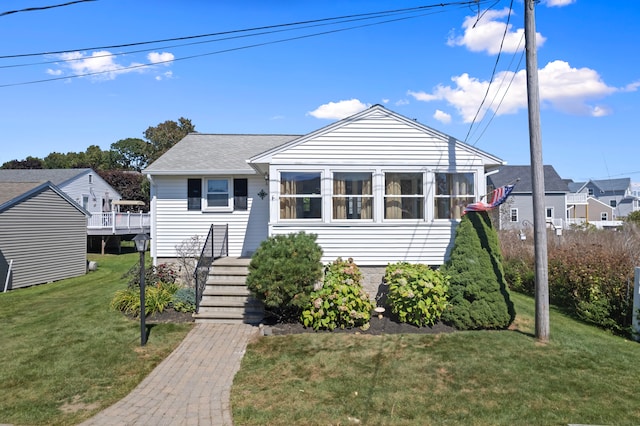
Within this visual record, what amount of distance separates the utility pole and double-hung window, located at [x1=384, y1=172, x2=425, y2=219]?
279 cm

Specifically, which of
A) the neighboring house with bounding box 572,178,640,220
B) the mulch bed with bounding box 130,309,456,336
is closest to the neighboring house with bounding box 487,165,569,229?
the neighboring house with bounding box 572,178,640,220

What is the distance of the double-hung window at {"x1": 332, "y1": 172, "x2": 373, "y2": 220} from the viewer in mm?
9461

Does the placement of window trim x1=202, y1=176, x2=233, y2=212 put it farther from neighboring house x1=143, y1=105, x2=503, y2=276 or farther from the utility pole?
the utility pole

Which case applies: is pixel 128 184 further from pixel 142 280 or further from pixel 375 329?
pixel 375 329

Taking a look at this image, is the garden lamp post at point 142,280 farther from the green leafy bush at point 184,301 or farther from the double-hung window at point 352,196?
the double-hung window at point 352,196

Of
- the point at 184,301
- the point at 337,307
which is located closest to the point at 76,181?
the point at 184,301

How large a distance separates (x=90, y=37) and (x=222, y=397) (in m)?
9.25

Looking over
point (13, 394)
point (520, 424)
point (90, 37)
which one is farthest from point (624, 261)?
point (90, 37)

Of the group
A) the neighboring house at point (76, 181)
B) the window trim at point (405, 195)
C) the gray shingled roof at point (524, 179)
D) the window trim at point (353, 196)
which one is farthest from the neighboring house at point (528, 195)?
the neighboring house at point (76, 181)

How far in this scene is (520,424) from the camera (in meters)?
4.37

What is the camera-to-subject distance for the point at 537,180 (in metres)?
7.18

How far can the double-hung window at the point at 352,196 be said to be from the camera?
31.0ft

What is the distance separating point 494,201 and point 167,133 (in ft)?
174

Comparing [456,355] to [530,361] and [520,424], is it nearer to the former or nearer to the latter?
[530,361]
